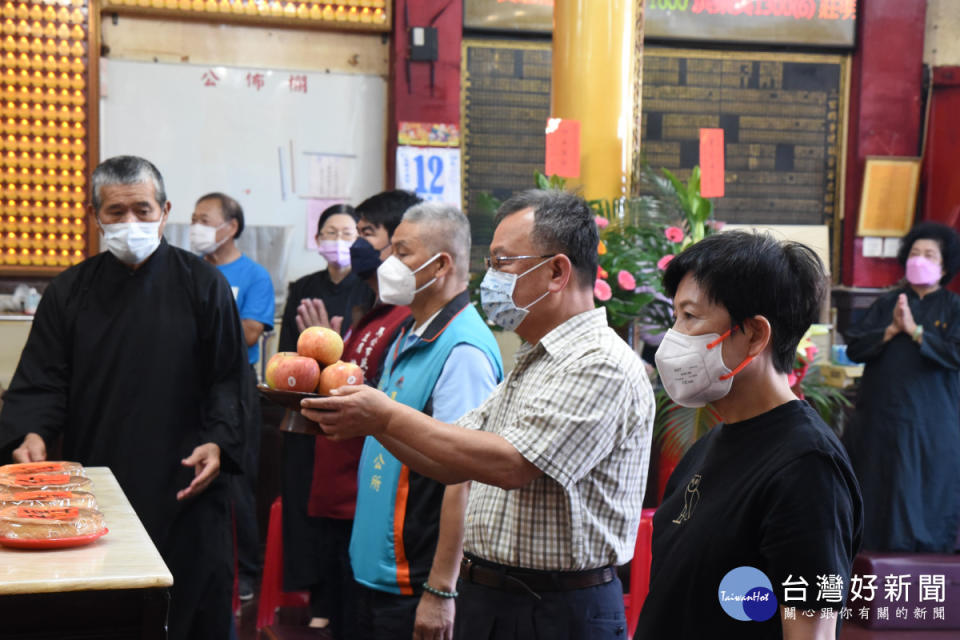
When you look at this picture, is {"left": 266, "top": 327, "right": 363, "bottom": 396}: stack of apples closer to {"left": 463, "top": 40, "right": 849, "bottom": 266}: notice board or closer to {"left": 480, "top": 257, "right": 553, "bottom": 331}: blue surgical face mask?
{"left": 480, "top": 257, "right": 553, "bottom": 331}: blue surgical face mask

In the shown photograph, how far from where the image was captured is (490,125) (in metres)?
5.89

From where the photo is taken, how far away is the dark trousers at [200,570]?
8.75ft

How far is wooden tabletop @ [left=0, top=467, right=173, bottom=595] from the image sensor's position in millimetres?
1666

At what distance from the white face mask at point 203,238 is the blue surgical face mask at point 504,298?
9.41ft

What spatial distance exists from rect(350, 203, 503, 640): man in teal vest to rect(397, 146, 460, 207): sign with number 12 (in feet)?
9.99

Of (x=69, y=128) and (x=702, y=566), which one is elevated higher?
(x=69, y=128)

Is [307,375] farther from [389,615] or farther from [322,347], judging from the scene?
[389,615]

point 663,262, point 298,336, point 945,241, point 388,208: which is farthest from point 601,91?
point 298,336

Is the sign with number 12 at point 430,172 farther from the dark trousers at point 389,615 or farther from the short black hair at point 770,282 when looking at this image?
the short black hair at point 770,282

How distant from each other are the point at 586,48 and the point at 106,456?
2900 mm

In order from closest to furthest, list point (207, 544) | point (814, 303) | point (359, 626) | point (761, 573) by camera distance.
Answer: point (761, 573) < point (814, 303) < point (359, 626) < point (207, 544)

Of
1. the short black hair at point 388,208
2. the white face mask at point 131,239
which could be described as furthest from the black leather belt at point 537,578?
the short black hair at point 388,208

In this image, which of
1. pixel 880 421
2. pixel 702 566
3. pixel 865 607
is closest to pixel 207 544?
pixel 702 566

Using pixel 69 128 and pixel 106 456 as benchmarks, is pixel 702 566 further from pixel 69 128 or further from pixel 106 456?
pixel 69 128
